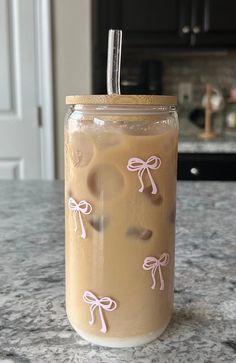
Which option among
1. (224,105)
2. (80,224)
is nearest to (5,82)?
(224,105)

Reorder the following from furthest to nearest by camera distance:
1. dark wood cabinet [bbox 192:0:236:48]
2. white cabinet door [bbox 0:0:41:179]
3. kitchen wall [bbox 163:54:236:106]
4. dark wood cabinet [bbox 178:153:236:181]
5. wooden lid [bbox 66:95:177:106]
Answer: kitchen wall [bbox 163:54:236:106] < white cabinet door [bbox 0:0:41:179] < dark wood cabinet [bbox 192:0:236:48] < dark wood cabinet [bbox 178:153:236:181] < wooden lid [bbox 66:95:177:106]

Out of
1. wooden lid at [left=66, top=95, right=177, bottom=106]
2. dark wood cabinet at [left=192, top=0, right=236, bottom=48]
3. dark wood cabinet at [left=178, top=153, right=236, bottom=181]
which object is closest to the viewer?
wooden lid at [left=66, top=95, right=177, bottom=106]

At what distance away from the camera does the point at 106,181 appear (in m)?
0.40

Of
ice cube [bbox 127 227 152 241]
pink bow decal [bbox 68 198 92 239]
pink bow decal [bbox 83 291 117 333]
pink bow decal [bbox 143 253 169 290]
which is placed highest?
pink bow decal [bbox 68 198 92 239]

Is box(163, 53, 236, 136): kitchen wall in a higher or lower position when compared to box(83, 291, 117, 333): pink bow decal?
higher

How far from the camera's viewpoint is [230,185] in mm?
1251

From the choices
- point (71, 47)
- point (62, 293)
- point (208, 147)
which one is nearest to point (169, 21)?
point (71, 47)

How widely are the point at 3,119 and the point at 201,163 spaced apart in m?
1.18

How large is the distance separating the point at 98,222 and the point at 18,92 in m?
2.32

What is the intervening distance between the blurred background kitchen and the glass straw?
1851 millimetres

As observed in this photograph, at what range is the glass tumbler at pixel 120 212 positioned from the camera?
1.31ft

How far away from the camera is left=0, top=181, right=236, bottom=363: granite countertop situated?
1.35ft

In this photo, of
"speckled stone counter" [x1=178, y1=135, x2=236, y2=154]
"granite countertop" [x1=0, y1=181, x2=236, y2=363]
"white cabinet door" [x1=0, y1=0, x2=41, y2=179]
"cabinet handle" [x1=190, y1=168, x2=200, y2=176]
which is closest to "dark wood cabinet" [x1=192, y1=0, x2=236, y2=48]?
"speckled stone counter" [x1=178, y1=135, x2=236, y2=154]

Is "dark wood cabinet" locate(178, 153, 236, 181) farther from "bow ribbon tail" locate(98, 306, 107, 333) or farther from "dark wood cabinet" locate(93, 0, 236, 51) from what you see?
"bow ribbon tail" locate(98, 306, 107, 333)
